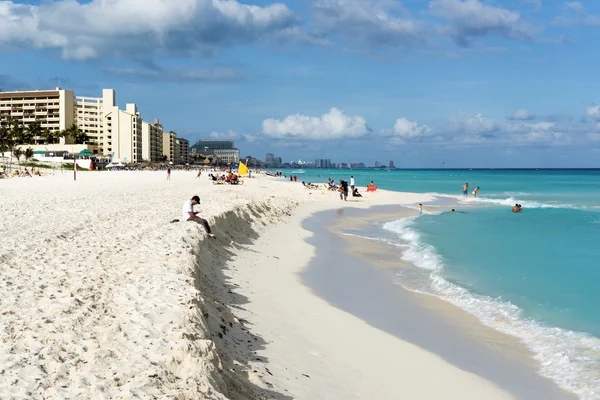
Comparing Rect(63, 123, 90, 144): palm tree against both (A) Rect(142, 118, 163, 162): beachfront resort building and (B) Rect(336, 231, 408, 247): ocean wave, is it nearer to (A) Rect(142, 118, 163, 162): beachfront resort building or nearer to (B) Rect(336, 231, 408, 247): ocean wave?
(A) Rect(142, 118, 163, 162): beachfront resort building

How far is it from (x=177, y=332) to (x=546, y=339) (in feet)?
23.8

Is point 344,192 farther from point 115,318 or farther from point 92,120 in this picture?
point 92,120

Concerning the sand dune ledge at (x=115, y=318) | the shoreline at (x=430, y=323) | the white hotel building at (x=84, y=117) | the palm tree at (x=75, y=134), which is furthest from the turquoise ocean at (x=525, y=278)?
the white hotel building at (x=84, y=117)

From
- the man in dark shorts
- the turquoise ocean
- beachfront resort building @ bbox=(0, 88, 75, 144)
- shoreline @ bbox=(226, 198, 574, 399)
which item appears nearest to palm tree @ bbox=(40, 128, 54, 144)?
beachfront resort building @ bbox=(0, 88, 75, 144)

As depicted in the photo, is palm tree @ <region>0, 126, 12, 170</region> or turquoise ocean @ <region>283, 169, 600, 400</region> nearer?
turquoise ocean @ <region>283, 169, 600, 400</region>

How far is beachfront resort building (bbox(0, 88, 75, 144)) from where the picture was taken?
429 ft

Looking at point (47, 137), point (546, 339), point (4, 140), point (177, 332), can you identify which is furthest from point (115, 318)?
point (47, 137)

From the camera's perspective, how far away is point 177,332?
602cm

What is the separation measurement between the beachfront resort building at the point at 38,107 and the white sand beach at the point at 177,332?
13164 centimetres

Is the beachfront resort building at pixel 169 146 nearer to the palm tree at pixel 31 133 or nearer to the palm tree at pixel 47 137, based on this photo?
the palm tree at pixel 47 137

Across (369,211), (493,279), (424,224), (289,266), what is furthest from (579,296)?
(369,211)

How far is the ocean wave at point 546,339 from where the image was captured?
25.0ft

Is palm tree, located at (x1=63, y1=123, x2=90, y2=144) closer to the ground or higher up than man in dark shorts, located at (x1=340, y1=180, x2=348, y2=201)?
higher up

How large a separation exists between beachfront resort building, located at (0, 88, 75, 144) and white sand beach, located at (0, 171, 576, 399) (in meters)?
132
